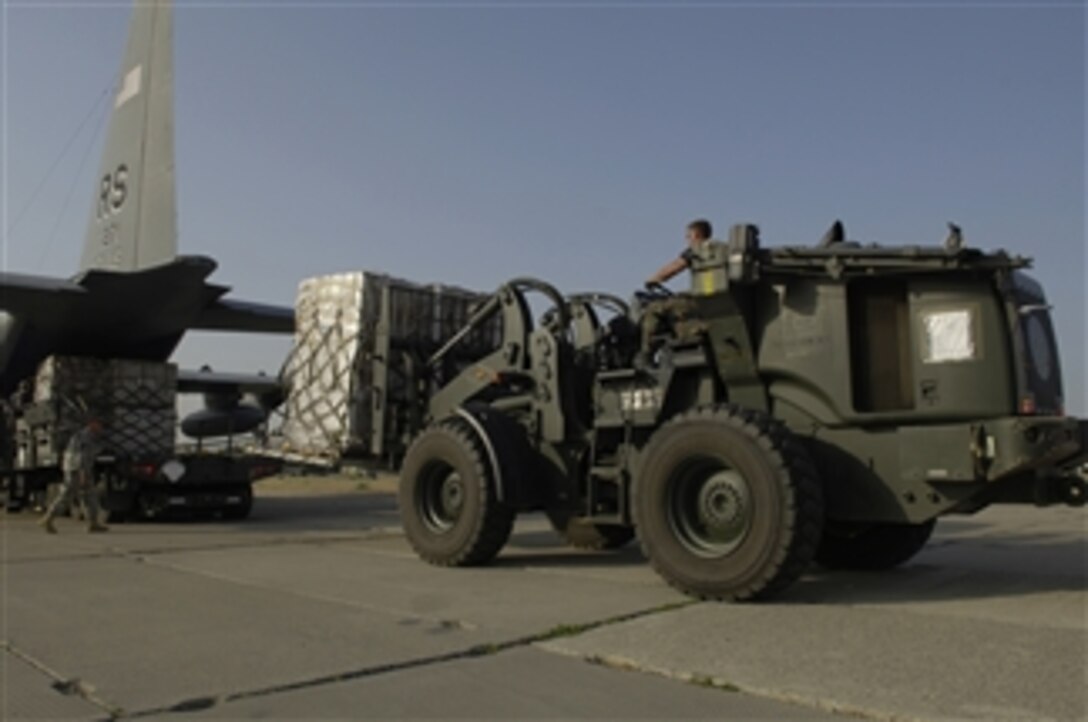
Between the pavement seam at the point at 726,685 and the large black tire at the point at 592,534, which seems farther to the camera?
the large black tire at the point at 592,534

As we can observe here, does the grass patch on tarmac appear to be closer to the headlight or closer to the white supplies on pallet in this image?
the white supplies on pallet

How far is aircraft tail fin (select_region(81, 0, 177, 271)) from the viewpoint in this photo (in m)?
13.9

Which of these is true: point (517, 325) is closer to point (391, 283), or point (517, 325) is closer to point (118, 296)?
point (391, 283)

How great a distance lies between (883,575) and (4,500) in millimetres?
16509

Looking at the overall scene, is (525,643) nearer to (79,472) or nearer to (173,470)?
(79,472)

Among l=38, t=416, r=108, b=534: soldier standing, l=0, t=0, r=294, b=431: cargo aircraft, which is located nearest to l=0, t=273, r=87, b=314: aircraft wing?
l=0, t=0, r=294, b=431: cargo aircraft

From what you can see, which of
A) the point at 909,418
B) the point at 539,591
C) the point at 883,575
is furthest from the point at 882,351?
the point at 539,591

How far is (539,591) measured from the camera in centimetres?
627

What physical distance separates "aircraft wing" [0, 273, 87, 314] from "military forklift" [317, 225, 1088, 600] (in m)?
9.73

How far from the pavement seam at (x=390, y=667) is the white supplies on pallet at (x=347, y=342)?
434 centimetres

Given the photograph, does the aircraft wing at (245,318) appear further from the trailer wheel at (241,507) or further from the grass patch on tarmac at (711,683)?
the grass patch on tarmac at (711,683)

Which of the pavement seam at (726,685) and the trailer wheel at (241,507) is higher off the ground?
the pavement seam at (726,685)

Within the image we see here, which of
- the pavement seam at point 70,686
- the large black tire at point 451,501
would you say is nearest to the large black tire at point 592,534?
the large black tire at point 451,501

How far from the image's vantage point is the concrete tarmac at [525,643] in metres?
3.58
